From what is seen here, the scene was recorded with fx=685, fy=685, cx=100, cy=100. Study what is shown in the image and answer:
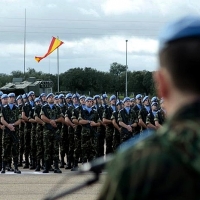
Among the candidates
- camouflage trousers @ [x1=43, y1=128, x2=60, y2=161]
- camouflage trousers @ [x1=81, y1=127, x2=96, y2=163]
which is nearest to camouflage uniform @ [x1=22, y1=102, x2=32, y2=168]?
camouflage trousers @ [x1=43, y1=128, x2=60, y2=161]

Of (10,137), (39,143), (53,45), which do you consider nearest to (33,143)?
(39,143)

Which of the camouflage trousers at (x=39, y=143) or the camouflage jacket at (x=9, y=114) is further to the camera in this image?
the camouflage trousers at (x=39, y=143)

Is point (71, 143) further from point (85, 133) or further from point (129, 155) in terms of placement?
point (129, 155)

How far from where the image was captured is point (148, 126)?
15.5 m

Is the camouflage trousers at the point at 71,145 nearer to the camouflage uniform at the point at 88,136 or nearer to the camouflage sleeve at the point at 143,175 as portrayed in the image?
the camouflage uniform at the point at 88,136

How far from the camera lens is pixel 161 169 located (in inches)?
64.3

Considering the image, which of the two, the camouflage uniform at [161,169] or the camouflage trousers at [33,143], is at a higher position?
the camouflage uniform at [161,169]

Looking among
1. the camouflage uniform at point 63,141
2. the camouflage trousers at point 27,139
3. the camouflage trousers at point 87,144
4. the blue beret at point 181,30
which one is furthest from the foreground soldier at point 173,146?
the camouflage trousers at point 27,139

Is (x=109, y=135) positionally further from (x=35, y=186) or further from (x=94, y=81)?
(x=94, y=81)

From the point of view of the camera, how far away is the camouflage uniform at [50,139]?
14805mm

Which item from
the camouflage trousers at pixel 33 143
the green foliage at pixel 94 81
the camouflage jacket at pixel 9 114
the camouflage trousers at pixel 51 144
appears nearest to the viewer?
the camouflage jacket at pixel 9 114

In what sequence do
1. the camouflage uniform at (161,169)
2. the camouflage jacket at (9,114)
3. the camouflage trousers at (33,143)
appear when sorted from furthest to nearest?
the camouflage trousers at (33,143) < the camouflage jacket at (9,114) < the camouflage uniform at (161,169)

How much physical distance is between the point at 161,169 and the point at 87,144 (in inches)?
554

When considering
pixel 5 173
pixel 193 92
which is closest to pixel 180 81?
pixel 193 92
